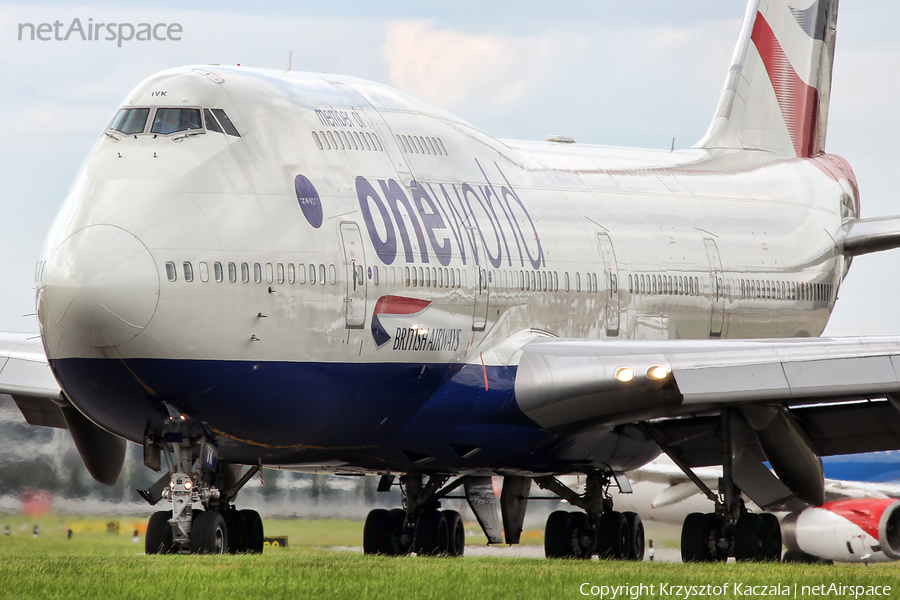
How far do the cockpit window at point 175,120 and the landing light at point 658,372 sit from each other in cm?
611

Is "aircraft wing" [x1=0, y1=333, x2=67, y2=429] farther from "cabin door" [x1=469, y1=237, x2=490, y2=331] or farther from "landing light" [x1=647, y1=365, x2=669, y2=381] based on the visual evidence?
"landing light" [x1=647, y1=365, x2=669, y2=381]

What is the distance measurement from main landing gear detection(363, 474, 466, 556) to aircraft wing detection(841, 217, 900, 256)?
8.75 m

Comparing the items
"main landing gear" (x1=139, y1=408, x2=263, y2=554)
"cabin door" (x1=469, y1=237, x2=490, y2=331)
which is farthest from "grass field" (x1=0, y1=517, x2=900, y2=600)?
"cabin door" (x1=469, y1=237, x2=490, y2=331)

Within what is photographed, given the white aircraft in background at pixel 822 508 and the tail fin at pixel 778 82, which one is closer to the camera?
the tail fin at pixel 778 82

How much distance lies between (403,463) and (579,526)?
4.56 m

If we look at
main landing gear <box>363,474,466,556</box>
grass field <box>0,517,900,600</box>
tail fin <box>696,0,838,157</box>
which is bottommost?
grass field <box>0,517,900,600</box>

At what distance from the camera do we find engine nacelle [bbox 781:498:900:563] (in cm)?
3133

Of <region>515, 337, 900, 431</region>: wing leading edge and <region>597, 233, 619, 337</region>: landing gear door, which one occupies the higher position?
<region>597, 233, 619, 337</region>: landing gear door

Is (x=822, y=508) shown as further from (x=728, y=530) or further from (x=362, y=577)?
(x=362, y=577)

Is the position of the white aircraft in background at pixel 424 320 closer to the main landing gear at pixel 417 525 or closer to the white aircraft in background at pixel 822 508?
the main landing gear at pixel 417 525

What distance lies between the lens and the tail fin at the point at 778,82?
97.7 ft

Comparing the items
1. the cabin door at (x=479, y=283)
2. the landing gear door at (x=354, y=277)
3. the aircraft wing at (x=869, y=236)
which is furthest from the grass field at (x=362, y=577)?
the aircraft wing at (x=869, y=236)

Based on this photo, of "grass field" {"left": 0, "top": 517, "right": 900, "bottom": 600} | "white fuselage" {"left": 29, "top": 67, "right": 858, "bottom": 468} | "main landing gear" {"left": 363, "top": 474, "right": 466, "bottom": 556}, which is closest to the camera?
"grass field" {"left": 0, "top": 517, "right": 900, "bottom": 600}

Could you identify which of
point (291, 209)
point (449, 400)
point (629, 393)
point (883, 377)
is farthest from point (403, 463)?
point (883, 377)
